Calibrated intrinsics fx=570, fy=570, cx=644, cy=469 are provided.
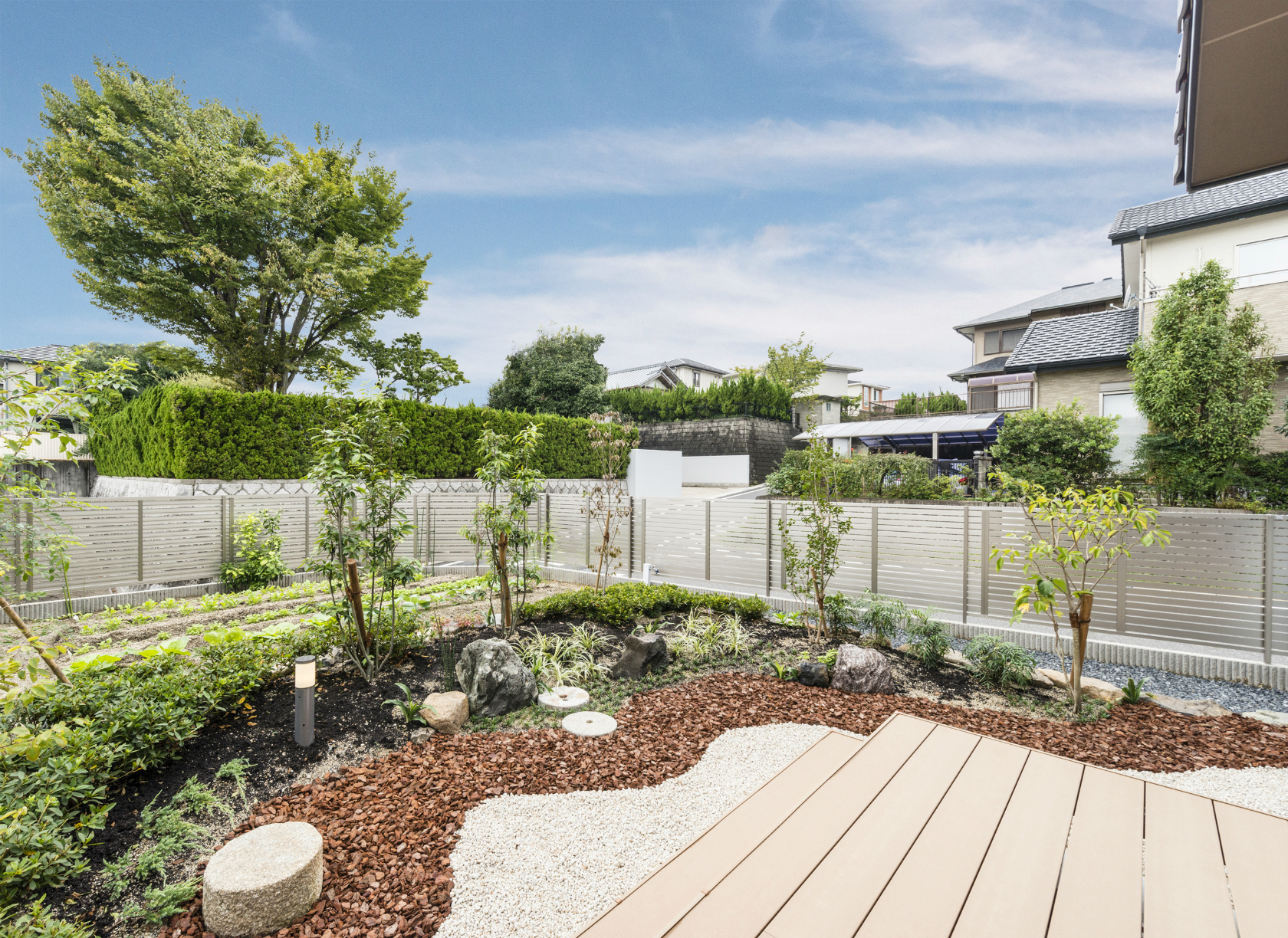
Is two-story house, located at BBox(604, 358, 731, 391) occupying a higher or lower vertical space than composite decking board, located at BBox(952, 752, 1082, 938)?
higher

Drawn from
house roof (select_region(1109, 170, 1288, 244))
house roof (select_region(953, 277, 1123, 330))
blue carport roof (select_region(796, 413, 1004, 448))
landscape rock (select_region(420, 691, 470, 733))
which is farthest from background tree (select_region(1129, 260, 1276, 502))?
house roof (select_region(953, 277, 1123, 330))

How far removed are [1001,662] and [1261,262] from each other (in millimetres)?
12903

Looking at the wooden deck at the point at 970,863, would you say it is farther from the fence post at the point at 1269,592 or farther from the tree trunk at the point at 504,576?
the fence post at the point at 1269,592

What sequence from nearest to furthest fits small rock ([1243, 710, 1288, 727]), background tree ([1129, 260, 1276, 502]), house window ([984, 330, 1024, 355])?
small rock ([1243, 710, 1288, 727])
background tree ([1129, 260, 1276, 502])
house window ([984, 330, 1024, 355])

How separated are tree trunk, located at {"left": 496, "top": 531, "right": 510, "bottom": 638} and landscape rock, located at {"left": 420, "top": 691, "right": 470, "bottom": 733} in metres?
1.38

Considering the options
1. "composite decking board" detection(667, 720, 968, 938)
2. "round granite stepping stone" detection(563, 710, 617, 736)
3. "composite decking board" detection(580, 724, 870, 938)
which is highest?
"composite decking board" detection(667, 720, 968, 938)

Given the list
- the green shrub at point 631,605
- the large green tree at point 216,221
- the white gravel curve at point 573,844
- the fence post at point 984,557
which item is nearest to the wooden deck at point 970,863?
the white gravel curve at point 573,844

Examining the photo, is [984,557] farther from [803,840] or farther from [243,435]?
[243,435]

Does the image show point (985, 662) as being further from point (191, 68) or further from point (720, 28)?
point (191, 68)

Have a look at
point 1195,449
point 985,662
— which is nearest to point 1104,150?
point 1195,449

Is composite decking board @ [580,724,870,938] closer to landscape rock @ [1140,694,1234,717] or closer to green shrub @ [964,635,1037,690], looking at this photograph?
green shrub @ [964,635,1037,690]

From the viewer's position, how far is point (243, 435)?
434 inches

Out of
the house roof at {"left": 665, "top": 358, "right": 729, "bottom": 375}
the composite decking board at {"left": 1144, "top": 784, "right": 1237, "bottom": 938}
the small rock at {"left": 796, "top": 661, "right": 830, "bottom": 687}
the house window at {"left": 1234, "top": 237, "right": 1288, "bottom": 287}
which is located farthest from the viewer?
the house roof at {"left": 665, "top": 358, "right": 729, "bottom": 375}

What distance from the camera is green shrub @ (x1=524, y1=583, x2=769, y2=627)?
612 cm
